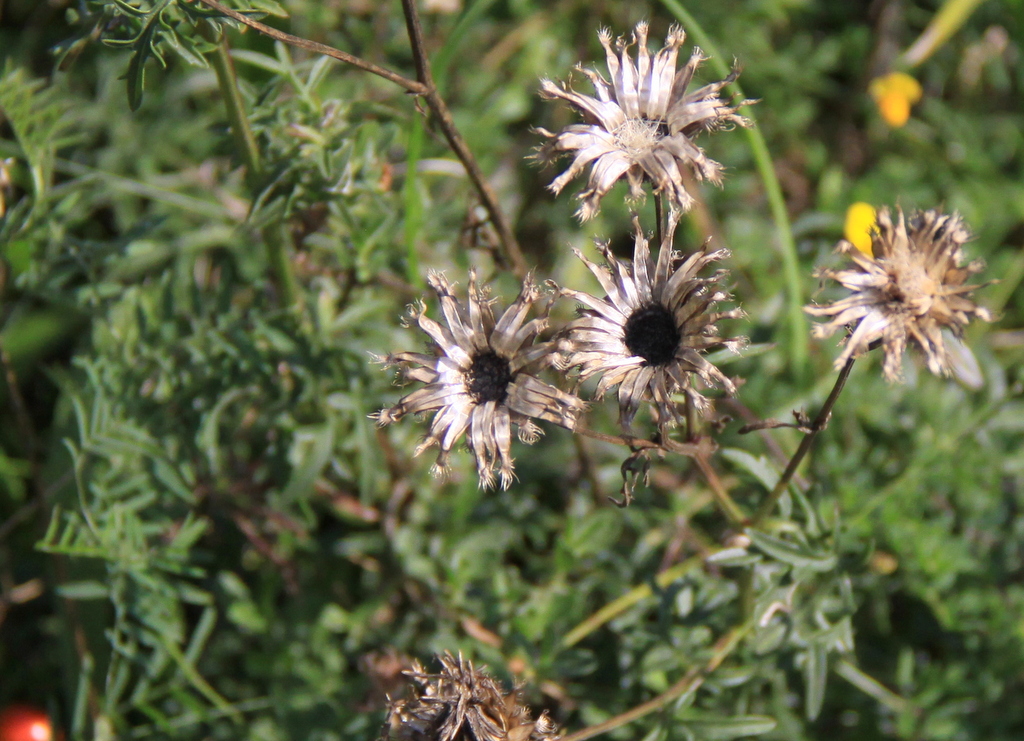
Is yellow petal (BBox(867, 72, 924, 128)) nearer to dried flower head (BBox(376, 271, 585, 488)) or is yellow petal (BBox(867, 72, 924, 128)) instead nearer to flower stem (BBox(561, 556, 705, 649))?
flower stem (BBox(561, 556, 705, 649))

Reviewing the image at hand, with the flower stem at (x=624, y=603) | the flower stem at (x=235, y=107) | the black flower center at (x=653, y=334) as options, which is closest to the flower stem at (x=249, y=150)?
the flower stem at (x=235, y=107)

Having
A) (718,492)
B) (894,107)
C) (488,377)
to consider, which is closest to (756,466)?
(718,492)

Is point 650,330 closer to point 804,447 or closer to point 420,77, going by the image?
point 804,447

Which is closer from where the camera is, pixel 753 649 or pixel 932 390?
pixel 753 649

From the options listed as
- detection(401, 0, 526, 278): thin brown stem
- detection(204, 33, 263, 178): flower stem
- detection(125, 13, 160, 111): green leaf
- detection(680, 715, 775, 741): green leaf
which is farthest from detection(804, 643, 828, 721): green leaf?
detection(125, 13, 160, 111): green leaf

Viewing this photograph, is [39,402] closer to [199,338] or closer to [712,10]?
[199,338]

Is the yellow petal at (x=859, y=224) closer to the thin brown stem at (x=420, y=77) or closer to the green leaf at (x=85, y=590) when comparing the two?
the thin brown stem at (x=420, y=77)

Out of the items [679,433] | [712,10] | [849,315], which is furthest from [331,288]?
[712,10]
